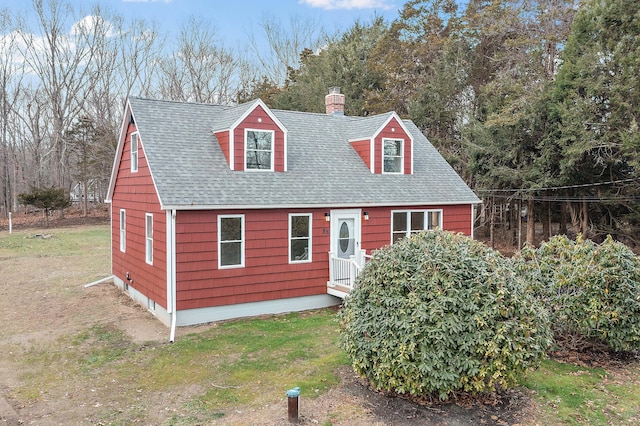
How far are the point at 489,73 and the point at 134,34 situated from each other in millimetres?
27795

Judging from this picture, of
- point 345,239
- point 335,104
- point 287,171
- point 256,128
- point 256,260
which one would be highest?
point 335,104

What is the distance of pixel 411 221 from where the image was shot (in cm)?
1313

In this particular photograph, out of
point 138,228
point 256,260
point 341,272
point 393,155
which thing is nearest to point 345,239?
point 341,272

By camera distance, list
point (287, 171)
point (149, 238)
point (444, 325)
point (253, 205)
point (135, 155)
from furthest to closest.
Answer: point (135, 155), point (287, 171), point (149, 238), point (253, 205), point (444, 325)

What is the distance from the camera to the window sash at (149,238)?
11.2 metres

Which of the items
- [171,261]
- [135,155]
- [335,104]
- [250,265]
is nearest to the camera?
[171,261]

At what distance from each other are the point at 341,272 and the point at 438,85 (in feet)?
53.4

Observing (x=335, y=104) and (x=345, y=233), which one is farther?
(x=335, y=104)

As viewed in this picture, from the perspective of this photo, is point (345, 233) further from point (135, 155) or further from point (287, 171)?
point (135, 155)

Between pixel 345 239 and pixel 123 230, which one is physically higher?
pixel 123 230

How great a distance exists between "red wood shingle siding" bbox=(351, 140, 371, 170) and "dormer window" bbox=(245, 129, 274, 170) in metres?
3.21

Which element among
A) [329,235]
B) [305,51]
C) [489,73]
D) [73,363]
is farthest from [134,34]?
[73,363]

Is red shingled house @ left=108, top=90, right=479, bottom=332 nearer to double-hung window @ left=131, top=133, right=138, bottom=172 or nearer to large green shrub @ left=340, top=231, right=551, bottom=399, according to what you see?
double-hung window @ left=131, top=133, right=138, bottom=172

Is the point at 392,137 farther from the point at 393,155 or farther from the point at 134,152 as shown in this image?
the point at 134,152
